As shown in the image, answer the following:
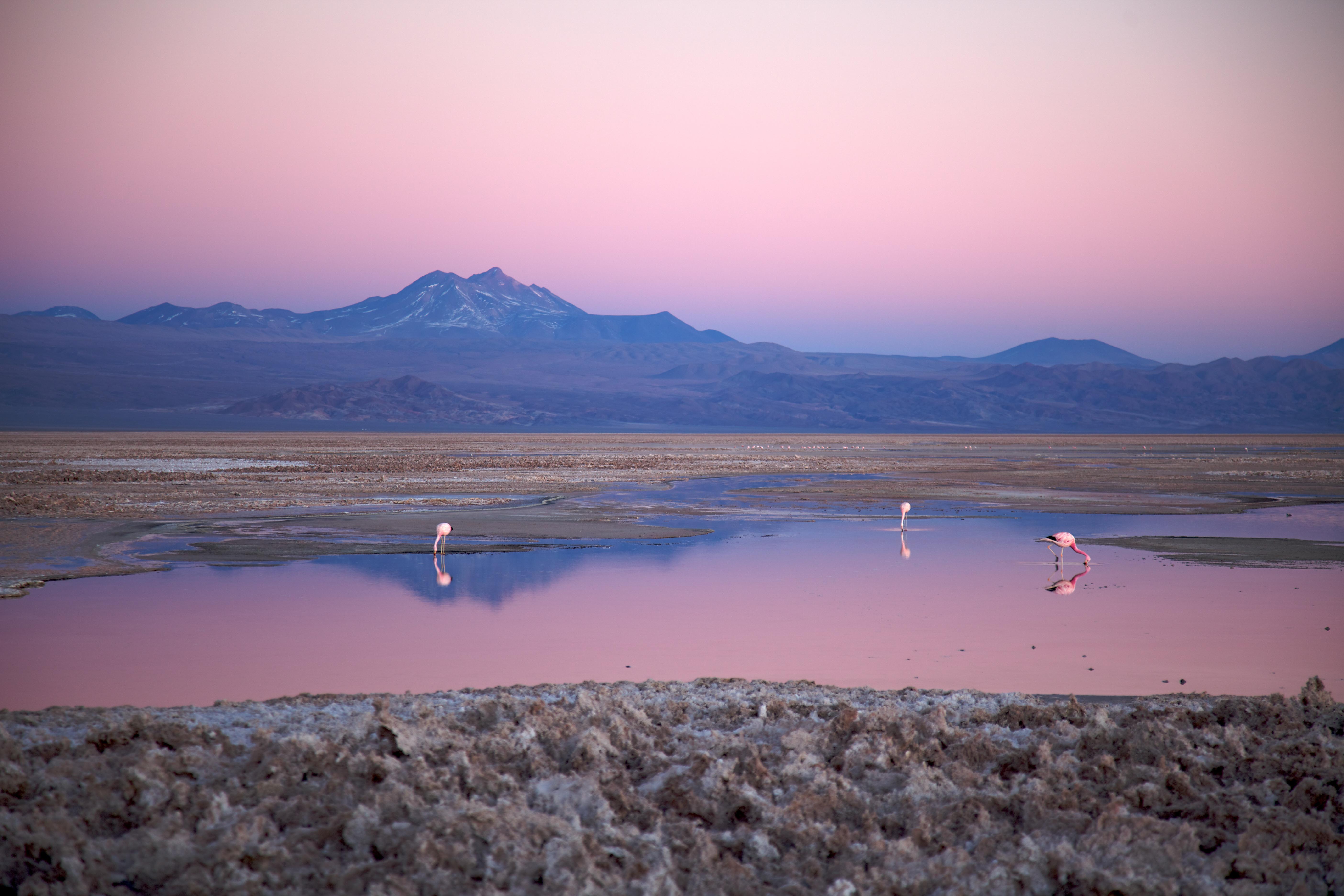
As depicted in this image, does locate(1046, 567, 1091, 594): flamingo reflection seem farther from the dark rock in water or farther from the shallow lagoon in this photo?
the dark rock in water

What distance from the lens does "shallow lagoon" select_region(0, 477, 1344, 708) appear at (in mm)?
8352

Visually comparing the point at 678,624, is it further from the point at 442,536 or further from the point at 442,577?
the point at 442,536

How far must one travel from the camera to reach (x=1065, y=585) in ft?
43.3

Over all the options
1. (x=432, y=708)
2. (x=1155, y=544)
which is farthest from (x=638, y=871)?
(x=1155, y=544)

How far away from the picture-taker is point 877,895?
4.34 m

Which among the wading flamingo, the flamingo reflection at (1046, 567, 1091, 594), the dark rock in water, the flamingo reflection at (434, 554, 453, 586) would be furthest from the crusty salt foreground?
A: the dark rock in water

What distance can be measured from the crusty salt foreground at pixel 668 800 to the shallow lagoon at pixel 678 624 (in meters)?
1.67

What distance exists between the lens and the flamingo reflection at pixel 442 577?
1306 centimetres

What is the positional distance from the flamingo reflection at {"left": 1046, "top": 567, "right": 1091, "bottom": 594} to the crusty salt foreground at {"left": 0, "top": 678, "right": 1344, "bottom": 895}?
603 centimetres

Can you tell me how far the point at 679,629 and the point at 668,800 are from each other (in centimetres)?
520

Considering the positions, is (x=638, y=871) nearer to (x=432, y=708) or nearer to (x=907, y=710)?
(x=432, y=708)

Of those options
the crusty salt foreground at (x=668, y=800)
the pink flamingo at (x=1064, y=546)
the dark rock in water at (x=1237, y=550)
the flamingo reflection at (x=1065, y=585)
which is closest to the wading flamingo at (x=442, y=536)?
the pink flamingo at (x=1064, y=546)

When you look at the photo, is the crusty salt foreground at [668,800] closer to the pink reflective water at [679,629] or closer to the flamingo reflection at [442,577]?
the pink reflective water at [679,629]

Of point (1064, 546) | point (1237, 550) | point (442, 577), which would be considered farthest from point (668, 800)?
point (1237, 550)
